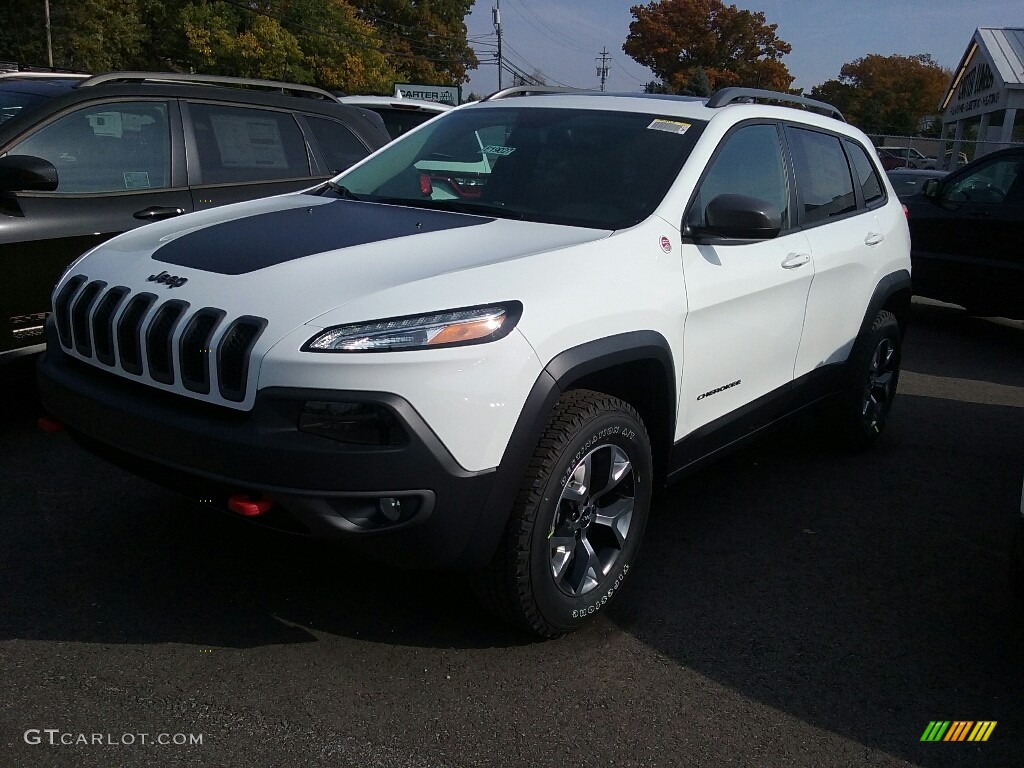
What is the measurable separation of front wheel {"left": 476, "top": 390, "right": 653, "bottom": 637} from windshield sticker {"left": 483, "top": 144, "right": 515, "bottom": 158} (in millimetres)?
1338

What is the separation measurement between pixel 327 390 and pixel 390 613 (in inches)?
43.2

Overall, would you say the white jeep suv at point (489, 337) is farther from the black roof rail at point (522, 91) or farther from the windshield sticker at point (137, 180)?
the windshield sticker at point (137, 180)

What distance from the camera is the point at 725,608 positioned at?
346 centimetres

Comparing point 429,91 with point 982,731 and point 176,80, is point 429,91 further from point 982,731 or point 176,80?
point 982,731

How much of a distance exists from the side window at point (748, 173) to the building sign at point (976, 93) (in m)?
31.0

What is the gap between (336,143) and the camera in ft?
20.2

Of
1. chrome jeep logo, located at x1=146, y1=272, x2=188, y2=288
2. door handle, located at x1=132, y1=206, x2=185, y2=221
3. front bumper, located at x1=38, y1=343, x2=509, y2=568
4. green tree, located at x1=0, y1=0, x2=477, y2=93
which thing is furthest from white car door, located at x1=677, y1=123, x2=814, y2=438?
green tree, located at x1=0, y1=0, x2=477, y2=93

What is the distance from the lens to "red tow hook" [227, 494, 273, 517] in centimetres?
260

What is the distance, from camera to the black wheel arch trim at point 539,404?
105 inches

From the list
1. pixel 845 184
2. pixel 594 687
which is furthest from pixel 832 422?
pixel 594 687

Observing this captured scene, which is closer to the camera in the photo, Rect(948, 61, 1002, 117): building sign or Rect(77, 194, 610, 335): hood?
Rect(77, 194, 610, 335): hood

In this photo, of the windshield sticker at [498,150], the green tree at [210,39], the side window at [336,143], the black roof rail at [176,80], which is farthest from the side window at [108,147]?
the green tree at [210,39]

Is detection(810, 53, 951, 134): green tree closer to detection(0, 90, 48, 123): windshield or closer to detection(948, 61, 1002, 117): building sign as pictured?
detection(948, 61, 1002, 117): building sign

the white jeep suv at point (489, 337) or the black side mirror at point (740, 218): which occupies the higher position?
the black side mirror at point (740, 218)
